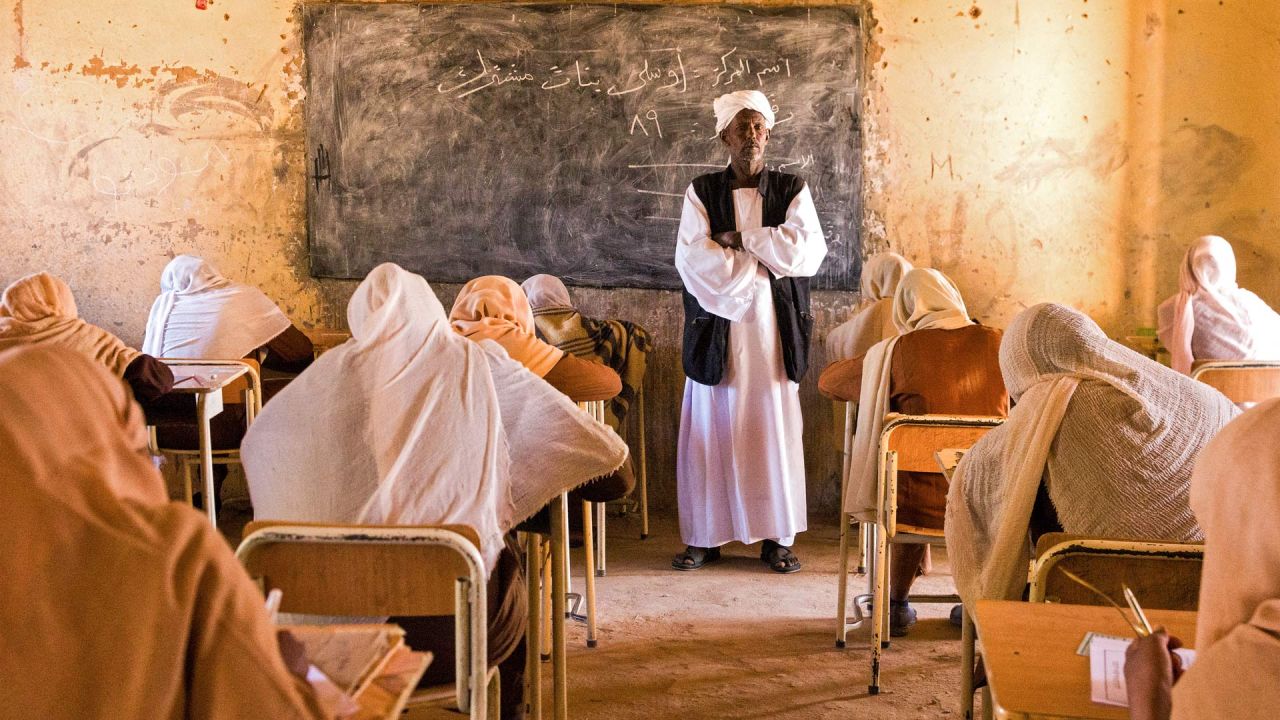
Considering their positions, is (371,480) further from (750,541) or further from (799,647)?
(750,541)

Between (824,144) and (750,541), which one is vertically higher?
(824,144)

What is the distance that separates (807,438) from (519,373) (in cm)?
302

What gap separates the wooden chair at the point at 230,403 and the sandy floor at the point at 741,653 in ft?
4.48

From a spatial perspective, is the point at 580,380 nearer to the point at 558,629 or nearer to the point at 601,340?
the point at 558,629

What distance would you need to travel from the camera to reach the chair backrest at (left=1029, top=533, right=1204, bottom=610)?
1808mm

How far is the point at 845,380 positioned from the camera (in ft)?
13.0

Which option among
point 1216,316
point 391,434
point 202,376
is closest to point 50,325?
point 202,376

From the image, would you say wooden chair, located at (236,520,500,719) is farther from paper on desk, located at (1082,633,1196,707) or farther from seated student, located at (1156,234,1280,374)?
seated student, located at (1156,234,1280,374)

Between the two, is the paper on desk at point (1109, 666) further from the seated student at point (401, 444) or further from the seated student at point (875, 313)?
the seated student at point (875, 313)

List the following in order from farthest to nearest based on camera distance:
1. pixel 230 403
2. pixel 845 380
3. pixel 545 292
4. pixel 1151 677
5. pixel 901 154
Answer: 1. pixel 901 154
2. pixel 545 292
3. pixel 230 403
4. pixel 845 380
5. pixel 1151 677

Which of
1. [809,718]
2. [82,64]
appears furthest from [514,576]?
[82,64]

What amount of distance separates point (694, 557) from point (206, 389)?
198 centimetres

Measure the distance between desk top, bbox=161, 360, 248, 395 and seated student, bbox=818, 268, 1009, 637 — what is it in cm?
202

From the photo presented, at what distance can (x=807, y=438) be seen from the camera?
17.9 feet
